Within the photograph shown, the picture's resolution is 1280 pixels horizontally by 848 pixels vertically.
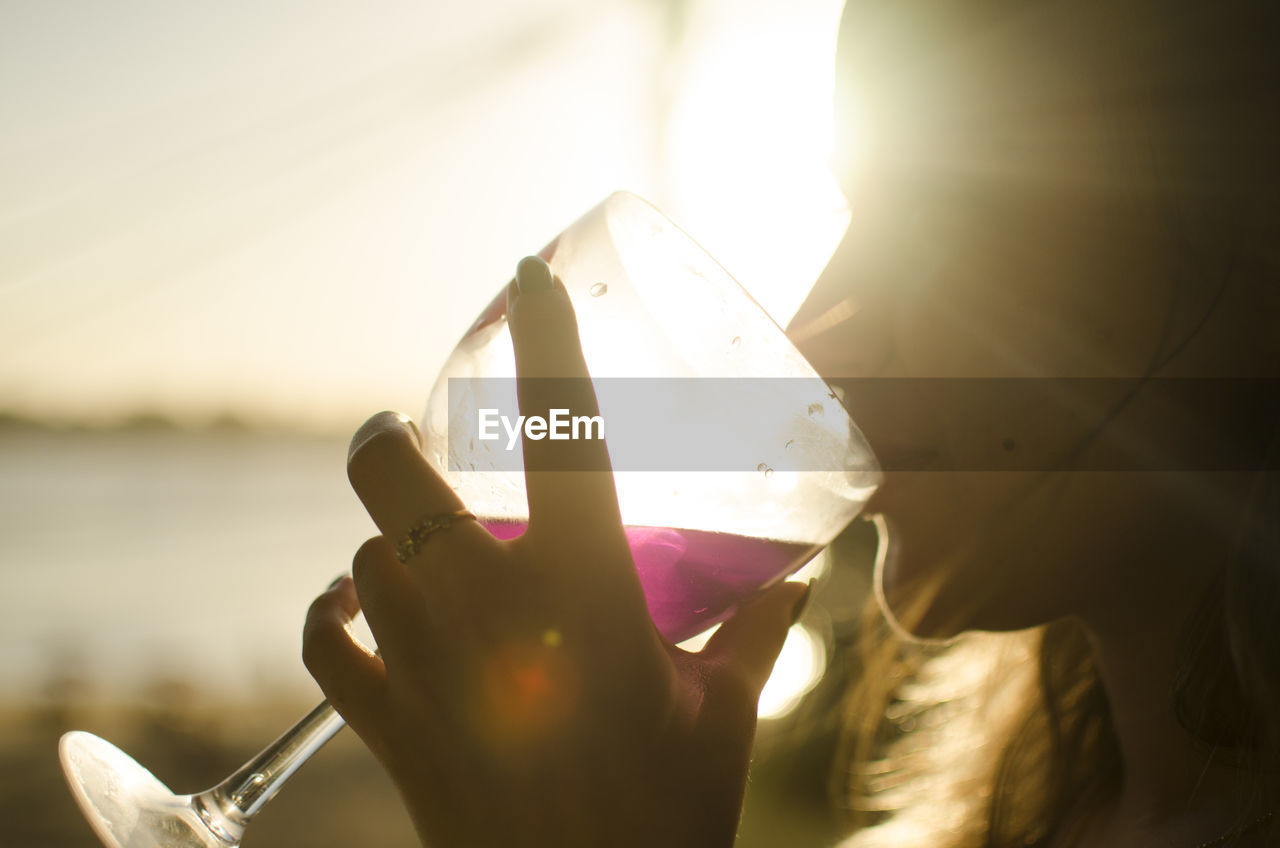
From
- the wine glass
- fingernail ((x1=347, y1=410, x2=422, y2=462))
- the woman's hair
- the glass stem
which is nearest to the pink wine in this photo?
the wine glass

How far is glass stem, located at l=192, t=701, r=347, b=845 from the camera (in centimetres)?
71

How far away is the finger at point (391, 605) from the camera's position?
0.56 metres

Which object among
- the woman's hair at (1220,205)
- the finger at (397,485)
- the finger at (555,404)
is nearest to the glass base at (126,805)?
the finger at (397,485)

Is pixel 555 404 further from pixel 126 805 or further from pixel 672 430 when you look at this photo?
pixel 126 805

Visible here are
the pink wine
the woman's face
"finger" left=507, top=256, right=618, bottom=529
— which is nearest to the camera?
"finger" left=507, top=256, right=618, bottom=529

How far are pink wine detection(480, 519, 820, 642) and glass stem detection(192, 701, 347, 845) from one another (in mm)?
255

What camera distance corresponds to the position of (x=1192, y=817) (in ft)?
3.01

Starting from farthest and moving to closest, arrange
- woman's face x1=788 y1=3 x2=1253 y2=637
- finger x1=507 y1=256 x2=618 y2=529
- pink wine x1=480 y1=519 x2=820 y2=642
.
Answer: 1. woman's face x1=788 y1=3 x2=1253 y2=637
2. pink wine x1=480 y1=519 x2=820 y2=642
3. finger x1=507 y1=256 x2=618 y2=529

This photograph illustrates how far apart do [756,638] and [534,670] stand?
232 millimetres

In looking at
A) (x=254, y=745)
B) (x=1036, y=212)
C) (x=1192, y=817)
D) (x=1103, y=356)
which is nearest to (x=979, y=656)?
(x=1192, y=817)

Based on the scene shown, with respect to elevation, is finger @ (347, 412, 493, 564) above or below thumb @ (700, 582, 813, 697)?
above

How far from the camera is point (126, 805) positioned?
0.69 m

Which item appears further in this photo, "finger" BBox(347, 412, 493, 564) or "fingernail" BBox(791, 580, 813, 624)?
"fingernail" BBox(791, 580, 813, 624)

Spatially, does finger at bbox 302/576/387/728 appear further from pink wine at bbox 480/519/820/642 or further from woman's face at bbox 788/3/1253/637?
woman's face at bbox 788/3/1253/637
